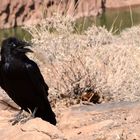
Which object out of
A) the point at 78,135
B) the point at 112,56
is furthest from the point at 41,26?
the point at 78,135

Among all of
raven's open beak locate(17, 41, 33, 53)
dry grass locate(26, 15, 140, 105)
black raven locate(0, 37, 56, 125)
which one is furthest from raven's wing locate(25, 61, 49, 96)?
dry grass locate(26, 15, 140, 105)

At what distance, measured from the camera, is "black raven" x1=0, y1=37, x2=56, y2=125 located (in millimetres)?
6762

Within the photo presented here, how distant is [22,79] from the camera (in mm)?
6938

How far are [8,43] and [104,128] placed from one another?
1.55 meters

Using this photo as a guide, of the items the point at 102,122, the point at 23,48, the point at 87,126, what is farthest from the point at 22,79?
the point at 102,122

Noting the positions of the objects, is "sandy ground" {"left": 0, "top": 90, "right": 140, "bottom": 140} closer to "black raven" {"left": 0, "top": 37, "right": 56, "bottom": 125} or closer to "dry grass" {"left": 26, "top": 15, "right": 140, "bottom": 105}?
"black raven" {"left": 0, "top": 37, "right": 56, "bottom": 125}

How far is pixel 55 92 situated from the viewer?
9648 millimetres

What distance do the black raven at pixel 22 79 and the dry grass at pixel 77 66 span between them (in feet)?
7.03

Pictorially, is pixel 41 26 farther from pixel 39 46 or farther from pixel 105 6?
pixel 105 6

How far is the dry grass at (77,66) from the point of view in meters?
9.65

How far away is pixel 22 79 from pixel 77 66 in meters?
3.02

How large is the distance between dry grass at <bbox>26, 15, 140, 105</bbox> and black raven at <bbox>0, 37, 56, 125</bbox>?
84.3 inches

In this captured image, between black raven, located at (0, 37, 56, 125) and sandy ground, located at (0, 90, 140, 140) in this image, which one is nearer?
sandy ground, located at (0, 90, 140, 140)

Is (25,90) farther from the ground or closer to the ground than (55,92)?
farther from the ground
